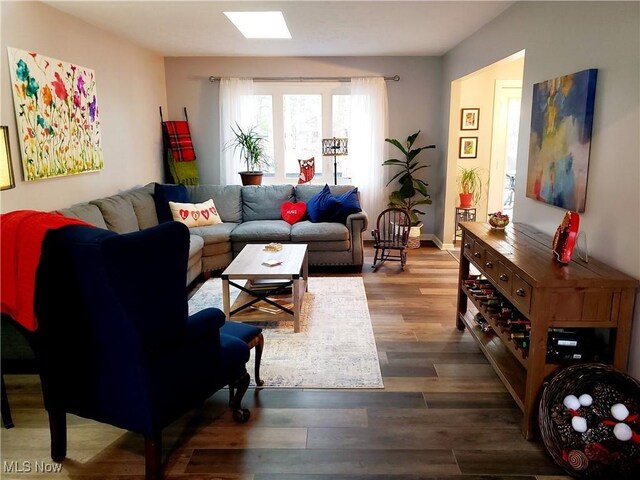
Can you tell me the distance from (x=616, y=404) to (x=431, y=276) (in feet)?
9.85

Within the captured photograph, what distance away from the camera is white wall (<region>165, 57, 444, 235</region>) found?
616cm

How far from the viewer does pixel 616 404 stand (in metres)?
2.01

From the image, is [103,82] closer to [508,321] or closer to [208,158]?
[208,158]

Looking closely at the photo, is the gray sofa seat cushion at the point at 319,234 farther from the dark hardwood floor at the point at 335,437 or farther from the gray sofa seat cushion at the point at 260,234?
the dark hardwood floor at the point at 335,437

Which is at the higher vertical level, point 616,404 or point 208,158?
point 208,158

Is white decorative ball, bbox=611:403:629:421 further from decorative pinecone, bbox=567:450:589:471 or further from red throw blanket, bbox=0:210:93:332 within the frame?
red throw blanket, bbox=0:210:93:332

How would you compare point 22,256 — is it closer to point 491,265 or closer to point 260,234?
point 491,265

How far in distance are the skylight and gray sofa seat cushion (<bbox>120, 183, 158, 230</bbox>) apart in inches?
76.8

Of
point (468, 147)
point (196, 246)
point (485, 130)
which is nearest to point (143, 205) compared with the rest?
point (196, 246)

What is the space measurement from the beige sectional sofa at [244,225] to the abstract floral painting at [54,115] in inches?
17.8

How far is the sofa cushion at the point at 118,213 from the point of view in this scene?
406cm

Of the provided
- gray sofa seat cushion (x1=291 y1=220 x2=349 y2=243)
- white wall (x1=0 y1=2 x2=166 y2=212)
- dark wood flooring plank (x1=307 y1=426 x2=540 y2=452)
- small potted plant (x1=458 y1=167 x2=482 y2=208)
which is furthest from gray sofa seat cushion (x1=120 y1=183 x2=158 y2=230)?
small potted plant (x1=458 y1=167 x2=482 y2=208)

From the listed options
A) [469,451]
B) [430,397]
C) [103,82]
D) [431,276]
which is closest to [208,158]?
[103,82]

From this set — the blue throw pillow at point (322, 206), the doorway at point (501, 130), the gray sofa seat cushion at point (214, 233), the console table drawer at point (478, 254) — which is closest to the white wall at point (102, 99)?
the gray sofa seat cushion at point (214, 233)
